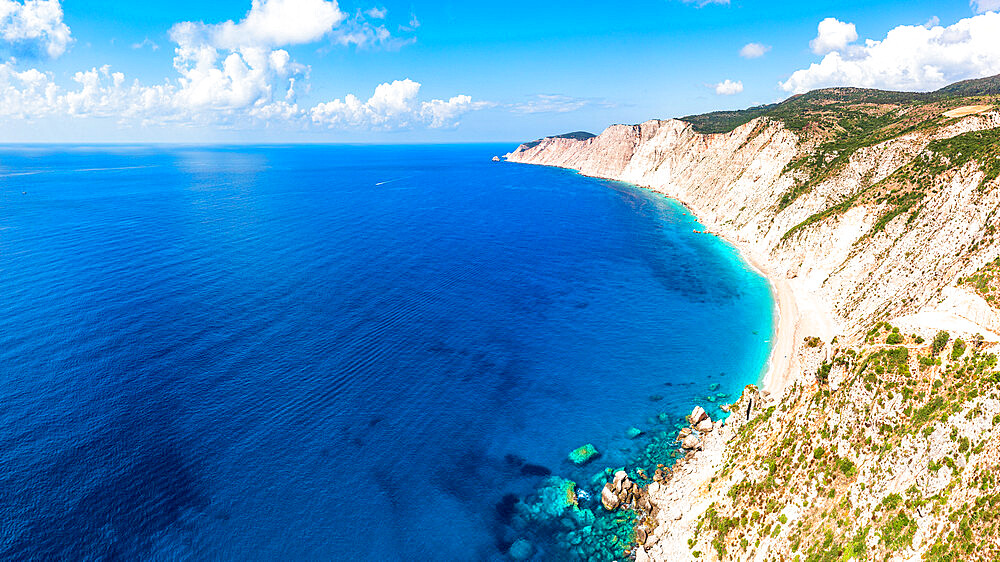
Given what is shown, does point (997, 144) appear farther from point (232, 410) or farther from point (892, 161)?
point (232, 410)

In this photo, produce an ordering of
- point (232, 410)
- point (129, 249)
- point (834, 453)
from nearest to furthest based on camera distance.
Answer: point (834, 453) < point (232, 410) < point (129, 249)

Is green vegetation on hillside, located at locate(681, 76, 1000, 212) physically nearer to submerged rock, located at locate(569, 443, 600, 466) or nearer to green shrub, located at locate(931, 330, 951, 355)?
green shrub, located at locate(931, 330, 951, 355)

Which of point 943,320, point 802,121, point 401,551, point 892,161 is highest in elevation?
point 802,121

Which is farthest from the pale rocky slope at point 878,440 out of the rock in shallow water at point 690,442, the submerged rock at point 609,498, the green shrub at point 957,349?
the submerged rock at point 609,498

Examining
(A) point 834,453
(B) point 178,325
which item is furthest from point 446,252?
(A) point 834,453

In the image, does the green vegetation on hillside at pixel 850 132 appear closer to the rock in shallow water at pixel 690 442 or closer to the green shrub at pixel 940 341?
the green shrub at pixel 940 341

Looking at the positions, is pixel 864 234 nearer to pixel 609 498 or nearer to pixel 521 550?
pixel 609 498

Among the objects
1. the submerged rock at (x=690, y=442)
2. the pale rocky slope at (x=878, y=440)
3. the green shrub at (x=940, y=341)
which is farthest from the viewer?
the submerged rock at (x=690, y=442)
